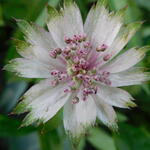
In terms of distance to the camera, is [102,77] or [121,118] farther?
[121,118]

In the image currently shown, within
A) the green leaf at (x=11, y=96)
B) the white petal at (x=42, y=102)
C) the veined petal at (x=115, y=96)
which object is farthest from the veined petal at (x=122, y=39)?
the green leaf at (x=11, y=96)

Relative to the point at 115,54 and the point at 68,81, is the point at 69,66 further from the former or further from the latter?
the point at 115,54

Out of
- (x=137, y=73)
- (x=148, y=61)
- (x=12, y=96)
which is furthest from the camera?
(x=12, y=96)

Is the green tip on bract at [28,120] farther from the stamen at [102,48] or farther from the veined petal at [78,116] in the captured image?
the stamen at [102,48]

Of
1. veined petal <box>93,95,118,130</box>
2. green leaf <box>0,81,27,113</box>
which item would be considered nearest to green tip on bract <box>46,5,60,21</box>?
veined petal <box>93,95,118,130</box>

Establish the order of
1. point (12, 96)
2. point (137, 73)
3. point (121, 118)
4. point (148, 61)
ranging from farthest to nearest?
point (12, 96), point (121, 118), point (148, 61), point (137, 73)

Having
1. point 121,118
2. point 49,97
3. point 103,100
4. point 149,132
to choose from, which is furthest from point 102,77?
point 149,132

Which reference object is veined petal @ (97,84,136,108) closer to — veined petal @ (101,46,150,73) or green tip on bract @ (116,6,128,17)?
veined petal @ (101,46,150,73)
